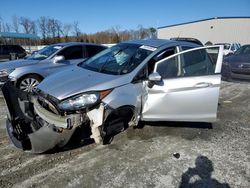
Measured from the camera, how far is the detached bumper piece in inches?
121

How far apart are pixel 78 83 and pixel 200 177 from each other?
207cm

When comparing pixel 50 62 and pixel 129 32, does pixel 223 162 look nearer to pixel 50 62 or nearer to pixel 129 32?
pixel 50 62

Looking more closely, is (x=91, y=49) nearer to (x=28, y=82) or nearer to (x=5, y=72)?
(x=28, y=82)

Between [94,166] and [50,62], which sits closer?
[94,166]

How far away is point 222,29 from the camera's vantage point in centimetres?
3497

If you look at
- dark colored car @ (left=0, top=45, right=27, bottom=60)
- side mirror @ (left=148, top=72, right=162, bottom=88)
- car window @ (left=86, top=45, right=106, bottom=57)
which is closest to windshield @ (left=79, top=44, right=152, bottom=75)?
side mirror @ (left=148, top=72, right=162, bottom=88)

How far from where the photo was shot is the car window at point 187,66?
3984mm

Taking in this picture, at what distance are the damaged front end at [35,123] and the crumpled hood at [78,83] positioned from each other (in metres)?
0.22

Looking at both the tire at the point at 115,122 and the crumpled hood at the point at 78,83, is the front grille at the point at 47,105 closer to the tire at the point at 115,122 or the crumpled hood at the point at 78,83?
the crumpled hood at the point at 78,83

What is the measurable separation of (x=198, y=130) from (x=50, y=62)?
4.70m

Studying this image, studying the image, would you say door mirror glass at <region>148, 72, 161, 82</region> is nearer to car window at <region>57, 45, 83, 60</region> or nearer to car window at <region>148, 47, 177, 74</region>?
car window at <region>148, 47, 177, 74</region>

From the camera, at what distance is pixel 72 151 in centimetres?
366

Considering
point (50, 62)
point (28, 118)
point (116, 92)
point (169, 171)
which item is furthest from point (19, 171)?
point (50, 62)

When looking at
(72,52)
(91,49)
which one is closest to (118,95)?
(72,52)
